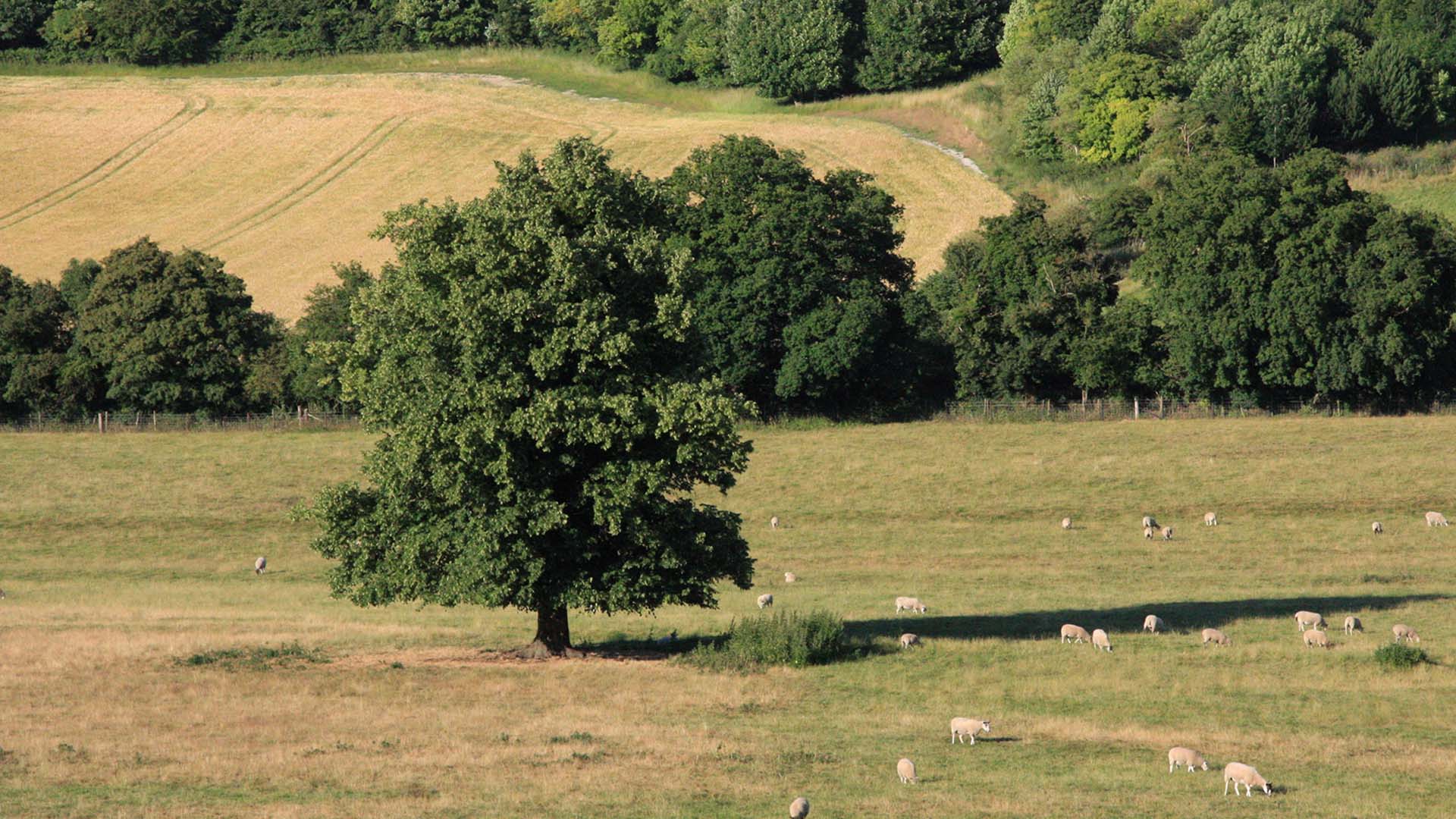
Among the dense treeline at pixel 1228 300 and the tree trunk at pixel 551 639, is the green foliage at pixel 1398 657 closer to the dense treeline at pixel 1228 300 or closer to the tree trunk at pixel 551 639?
the tree trunk at pixel 551 639

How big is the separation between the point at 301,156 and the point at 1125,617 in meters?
128

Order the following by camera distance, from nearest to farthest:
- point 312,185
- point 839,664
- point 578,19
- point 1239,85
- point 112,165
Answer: point 839,664
point 1239,85
point 312,185
point 112,165
point 578,19

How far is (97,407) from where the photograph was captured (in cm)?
9250

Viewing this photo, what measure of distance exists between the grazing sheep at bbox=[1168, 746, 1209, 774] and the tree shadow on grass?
46.5ft

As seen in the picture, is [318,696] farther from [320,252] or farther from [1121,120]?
[1121,120]

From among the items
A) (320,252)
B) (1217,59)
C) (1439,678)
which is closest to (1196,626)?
(1439,678)

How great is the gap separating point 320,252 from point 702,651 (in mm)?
95138

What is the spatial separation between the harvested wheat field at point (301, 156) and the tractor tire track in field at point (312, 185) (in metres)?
0.25

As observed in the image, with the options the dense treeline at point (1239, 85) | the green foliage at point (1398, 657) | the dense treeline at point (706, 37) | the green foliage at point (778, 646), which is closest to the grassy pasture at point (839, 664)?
the green foliage at point (1398, 657)

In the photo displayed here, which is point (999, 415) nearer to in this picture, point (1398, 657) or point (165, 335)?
point (165, 335)

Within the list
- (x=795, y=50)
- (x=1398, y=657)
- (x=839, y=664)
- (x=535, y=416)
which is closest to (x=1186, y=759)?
(x=1398, y=657)

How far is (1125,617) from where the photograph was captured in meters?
45.6

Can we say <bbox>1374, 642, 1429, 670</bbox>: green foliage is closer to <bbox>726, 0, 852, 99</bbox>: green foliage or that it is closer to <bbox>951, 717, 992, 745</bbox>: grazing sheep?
<bbox>951, 717, 992, 745</bbox>: grazing sheep

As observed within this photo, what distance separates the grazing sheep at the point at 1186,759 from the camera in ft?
91.0
